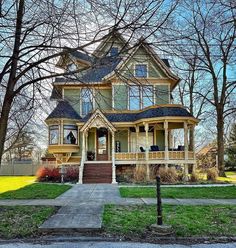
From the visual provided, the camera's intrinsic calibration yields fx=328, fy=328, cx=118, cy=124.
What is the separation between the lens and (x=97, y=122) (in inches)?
880

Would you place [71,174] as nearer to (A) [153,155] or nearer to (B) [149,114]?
(A) [153,155]

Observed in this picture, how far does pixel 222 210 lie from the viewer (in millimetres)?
8930

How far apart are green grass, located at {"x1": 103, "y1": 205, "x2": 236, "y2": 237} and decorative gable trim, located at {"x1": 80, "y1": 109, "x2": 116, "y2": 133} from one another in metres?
12.9

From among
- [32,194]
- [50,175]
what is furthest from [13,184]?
[32,194]

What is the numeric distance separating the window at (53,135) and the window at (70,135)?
615mm

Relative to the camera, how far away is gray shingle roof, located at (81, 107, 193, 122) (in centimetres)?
2116

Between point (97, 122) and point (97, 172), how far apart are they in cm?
343

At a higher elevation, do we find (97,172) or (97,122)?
(97,122)

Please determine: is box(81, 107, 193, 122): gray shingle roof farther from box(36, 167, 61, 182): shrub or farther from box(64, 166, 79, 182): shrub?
box(36, 167, 61, 182): shrub

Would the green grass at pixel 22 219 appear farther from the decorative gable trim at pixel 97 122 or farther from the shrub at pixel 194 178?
the decorative gable trim at pixel 97 122

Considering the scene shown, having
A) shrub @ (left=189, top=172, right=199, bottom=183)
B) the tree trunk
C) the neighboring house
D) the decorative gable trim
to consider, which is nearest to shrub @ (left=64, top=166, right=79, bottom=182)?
the neighboring house

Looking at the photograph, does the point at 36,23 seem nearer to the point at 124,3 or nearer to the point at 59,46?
the point at 59,46

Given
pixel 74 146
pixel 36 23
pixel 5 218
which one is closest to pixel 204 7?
pixel 36 23

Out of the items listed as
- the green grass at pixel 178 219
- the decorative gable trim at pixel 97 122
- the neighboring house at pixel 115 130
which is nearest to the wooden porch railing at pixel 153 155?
the neighboring house at pixel 115 130
